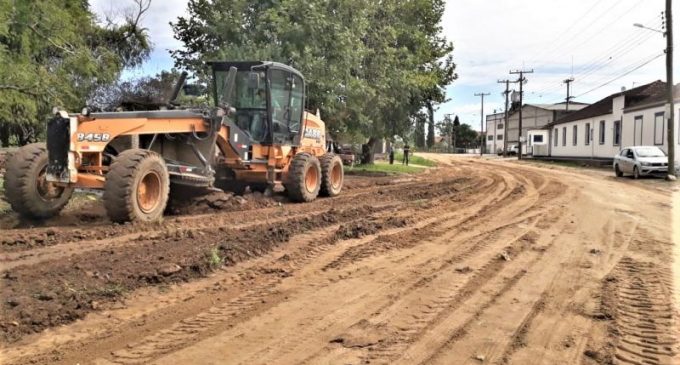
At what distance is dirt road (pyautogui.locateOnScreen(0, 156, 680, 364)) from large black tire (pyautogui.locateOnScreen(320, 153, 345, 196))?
452 centimetres

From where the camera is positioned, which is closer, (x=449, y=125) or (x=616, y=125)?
(x=616, y=125)

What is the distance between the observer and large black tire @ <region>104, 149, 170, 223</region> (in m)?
8.82

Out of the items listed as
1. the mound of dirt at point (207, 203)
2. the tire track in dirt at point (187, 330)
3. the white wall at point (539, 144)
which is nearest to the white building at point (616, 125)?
the white wall at point (539, 144)

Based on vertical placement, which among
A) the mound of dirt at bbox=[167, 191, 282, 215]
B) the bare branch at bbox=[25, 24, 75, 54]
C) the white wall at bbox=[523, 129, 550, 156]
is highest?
the bare branch at bbox=[25, 24, 75, 54]

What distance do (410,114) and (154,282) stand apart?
25.8 m

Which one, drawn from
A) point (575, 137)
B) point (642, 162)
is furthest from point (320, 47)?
point (575, 137)

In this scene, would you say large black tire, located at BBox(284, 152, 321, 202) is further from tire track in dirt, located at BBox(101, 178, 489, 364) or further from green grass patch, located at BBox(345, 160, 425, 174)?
green grass patch, located at BBox(345, 160, 425, 174)

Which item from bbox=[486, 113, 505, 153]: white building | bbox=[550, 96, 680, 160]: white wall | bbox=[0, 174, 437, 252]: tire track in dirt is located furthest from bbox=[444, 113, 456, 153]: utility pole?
bbox=[0, 174, 437, 252]: tire track in dirt

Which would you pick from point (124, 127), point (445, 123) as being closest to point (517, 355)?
point (124, 127)

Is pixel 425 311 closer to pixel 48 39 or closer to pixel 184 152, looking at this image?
pixel 184 152

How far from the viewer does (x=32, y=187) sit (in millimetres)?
9078

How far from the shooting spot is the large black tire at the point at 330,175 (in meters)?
15.0

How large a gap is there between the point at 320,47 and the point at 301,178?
7386mm

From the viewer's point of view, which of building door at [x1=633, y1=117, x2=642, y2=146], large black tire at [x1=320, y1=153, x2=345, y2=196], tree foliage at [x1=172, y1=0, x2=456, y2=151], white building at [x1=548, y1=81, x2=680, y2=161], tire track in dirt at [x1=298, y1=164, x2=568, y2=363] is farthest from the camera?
building door at [x1=633, y1=117, x2=642, y2=146]
